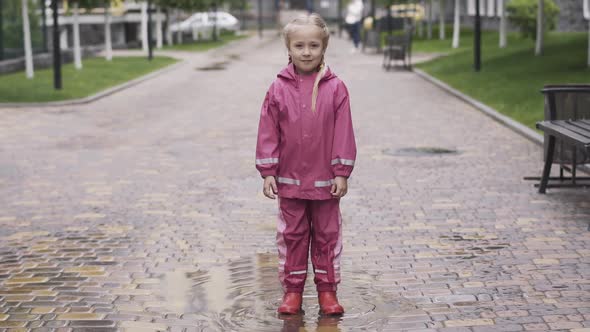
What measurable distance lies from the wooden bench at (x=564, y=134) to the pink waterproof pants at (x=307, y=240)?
10.1 feet

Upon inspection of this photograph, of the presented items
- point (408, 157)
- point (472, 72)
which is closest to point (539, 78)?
point (472, 72)

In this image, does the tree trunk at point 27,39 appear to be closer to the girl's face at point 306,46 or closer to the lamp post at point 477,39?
the lamp post at point 477,39

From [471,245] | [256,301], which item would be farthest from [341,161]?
[471,245]

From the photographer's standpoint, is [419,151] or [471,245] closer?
[471,245]

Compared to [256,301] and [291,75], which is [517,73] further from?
[291,75]

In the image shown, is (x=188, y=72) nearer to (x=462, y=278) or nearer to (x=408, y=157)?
(x=408, y=157)

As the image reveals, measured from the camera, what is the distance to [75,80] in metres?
25.4

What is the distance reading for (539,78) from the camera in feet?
68.3

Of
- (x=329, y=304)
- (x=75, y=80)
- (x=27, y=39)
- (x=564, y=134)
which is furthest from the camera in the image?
(x=75, y=80)

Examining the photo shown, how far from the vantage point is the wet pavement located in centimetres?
569

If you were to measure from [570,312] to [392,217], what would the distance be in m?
3.10

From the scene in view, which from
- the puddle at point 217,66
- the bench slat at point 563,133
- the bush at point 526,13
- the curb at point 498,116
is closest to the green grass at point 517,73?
the curb at point 498,116

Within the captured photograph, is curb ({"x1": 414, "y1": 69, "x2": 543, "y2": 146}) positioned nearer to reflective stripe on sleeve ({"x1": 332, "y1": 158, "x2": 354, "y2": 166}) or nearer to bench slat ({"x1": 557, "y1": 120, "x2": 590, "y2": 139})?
bench slat ({"x1": 557, "y1": 120, "x2": 590, "y2": 139})

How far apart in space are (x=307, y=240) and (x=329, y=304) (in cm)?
36
